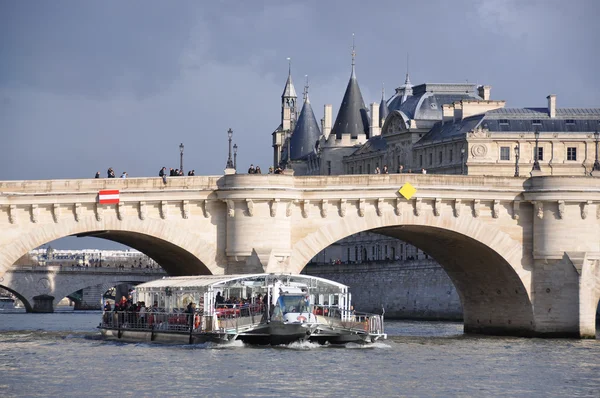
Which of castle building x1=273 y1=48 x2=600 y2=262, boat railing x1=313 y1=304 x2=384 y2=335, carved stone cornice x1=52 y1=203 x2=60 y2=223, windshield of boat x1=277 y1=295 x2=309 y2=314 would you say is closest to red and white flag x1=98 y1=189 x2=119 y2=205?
carved stone cornice x1=52 y1=203 x2=60 y2=223

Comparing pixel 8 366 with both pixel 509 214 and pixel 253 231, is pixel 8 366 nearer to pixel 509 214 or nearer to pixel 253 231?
pixel 253 231

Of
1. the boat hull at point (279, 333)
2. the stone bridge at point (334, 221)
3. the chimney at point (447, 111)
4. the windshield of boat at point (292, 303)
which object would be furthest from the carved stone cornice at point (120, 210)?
the chimney at point (447, 111)

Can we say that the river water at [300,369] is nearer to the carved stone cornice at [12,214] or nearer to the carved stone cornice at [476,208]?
the carved stone cornice at [12,214]

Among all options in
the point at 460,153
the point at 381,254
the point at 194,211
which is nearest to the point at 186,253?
the point at 194,211

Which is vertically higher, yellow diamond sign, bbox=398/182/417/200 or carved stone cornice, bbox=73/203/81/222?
yellow diamond sign, bbox=398/182/417/200

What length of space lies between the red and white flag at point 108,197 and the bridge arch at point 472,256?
835 centimetres

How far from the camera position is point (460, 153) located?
135 m

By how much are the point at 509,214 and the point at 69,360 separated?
24904mm

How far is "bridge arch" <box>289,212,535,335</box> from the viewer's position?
78.2 m

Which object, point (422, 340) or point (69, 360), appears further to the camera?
point (422, 340)

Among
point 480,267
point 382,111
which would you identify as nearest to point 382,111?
point 382,111

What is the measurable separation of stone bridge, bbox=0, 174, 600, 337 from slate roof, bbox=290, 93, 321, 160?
109258 millimetres

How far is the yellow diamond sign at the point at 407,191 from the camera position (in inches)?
3088

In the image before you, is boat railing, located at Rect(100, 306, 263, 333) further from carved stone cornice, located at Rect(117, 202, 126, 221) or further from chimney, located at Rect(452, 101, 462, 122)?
chimney, located at Rect(452, 101, 462, 122)
